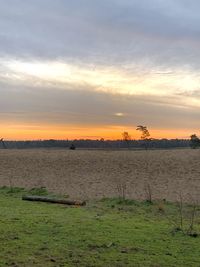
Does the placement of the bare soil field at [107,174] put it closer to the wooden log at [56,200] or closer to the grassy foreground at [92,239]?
the wooden log at [56,200]

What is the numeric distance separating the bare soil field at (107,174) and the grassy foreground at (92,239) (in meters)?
6.00

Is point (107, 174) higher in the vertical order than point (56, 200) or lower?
higher

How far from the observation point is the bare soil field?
67.8 ft

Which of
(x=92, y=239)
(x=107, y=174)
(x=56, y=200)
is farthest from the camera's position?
(x=107, y=174)

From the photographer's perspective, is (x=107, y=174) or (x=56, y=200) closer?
(x=56, y=200)

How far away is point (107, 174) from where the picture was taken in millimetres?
28625

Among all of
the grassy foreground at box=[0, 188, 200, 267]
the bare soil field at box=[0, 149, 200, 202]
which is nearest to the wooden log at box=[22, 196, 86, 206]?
the grassy foreground at box=[0, 188, 200, 267]

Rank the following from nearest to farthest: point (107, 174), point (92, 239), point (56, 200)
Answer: point (92, 239) → point (56, 200) → point (107, 174)

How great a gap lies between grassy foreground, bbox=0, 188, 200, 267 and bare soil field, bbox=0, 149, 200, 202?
6003 millimetres

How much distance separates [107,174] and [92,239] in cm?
1994

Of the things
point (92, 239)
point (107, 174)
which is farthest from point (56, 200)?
point (107, 174)

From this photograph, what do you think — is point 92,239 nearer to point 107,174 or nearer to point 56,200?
point 56,200

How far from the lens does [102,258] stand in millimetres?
7387

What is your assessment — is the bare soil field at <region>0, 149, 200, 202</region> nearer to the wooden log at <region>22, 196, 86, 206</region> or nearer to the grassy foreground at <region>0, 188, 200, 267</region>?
the wooden log at <region>22, 196, 86, 206</region>
